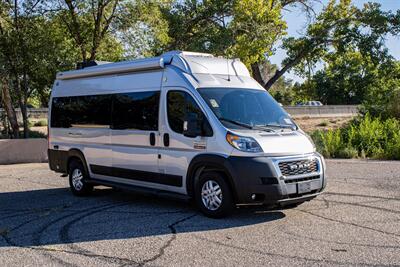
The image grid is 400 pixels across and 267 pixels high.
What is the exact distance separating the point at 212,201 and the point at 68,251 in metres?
2.35

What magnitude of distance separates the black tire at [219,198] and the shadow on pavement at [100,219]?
0.12m

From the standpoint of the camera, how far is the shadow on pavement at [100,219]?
7023 mm

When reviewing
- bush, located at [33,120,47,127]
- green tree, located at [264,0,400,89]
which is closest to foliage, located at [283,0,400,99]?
green tree, located at [264,0,400,89]

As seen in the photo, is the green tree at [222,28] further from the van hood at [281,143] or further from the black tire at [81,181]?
the van hood at [281,143]

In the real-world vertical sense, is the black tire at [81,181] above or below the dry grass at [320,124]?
below

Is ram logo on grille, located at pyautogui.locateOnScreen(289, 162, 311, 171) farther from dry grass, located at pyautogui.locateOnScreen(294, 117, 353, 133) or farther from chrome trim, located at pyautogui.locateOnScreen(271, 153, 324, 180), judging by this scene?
dry grass, located at pyautogui.locateOnScreen(294, 117, 353, 133)

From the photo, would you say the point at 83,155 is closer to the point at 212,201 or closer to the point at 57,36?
the point at 212,201

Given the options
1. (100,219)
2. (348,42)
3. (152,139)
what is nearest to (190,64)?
(152,139)

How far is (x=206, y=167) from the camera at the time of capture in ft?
25.7

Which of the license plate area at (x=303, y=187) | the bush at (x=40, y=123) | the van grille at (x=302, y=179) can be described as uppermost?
the bush at (x=40, y=123)

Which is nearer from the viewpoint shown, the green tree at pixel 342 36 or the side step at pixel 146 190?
the side step at pixel 146 190

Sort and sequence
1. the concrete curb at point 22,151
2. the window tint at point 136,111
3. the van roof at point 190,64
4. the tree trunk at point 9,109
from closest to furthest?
the van roof at point 190,64 → the window tint at point 136,111 → the concrete curb at point 22,151 → the tree trunk at point 9,109

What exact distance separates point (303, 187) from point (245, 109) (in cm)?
155

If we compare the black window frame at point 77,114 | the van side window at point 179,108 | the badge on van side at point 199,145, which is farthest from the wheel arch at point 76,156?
the badge on van side at point 199,145
